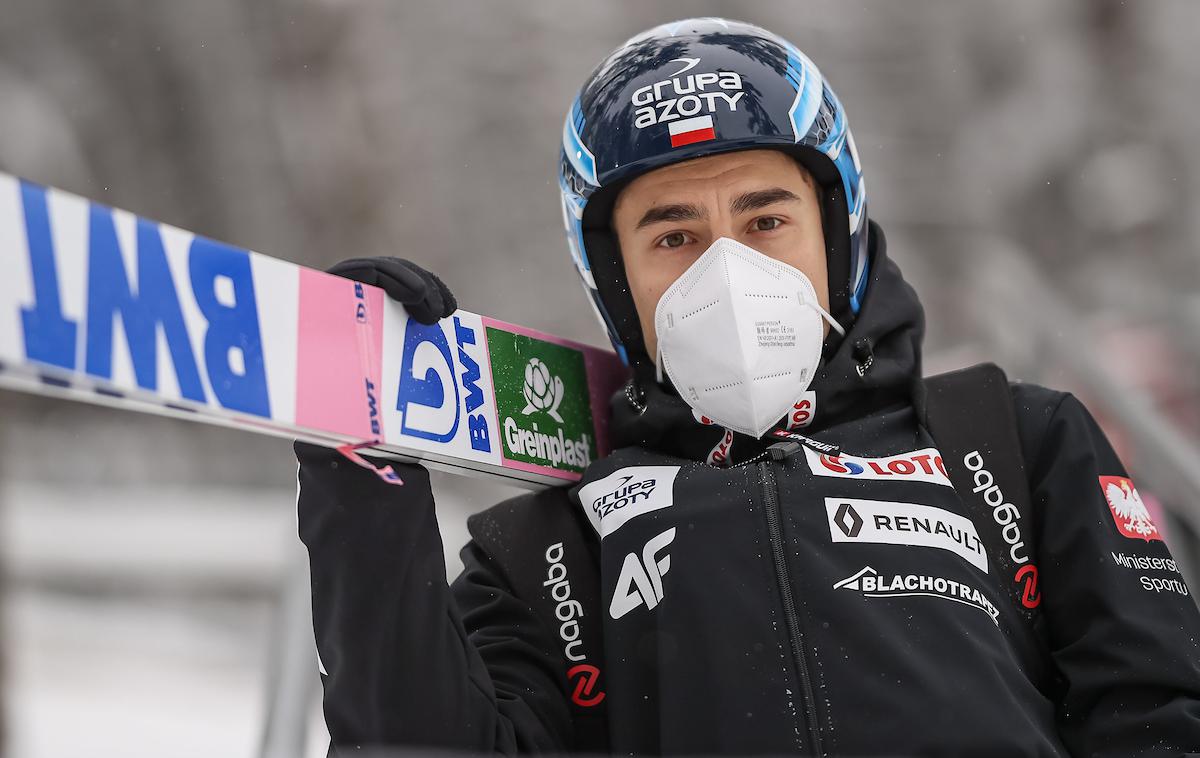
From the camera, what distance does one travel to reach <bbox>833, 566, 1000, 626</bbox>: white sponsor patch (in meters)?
2.18

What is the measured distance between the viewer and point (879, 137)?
18.6m

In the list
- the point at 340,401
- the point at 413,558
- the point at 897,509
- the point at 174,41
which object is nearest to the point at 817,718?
the point at 897,509

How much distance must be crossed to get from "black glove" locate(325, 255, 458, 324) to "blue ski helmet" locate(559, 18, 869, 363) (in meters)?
0.55

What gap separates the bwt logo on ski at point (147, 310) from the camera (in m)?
1.58

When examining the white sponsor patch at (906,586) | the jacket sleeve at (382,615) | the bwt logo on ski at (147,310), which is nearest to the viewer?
the bwt logo on ski at (147,310)


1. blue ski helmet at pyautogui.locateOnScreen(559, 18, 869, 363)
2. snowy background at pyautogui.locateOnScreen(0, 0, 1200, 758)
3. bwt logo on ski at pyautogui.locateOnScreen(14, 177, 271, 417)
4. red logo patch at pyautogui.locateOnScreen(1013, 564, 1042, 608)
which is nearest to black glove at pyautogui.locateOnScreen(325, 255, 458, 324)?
bwt logo on ski at pyautogui.locateOnScreen(14, 177, 271, 417)

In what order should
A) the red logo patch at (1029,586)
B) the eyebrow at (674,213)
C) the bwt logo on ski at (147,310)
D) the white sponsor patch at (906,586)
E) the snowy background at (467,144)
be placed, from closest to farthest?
the bwt logo on ski at (147,310) → the white sponsor patch at (906,586) → the red logo patch at (1029,586) → the eyebrow at (674,213) → the snowy background at (467,144)

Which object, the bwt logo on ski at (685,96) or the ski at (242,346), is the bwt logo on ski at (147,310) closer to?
the ski at (242,346)

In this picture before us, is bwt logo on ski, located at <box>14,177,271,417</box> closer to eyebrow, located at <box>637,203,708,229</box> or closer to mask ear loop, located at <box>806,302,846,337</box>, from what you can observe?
eyebrow, located at <box>637,203,708,229</box>

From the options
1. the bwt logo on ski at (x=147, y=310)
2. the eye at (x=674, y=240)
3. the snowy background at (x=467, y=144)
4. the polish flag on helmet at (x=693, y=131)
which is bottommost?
the bwt logo on ski at (x=147, y=310)

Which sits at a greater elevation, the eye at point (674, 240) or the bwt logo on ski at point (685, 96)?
the bwt logo on ski at point (685, 96)

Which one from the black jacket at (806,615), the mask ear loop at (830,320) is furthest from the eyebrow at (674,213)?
the black jacket at (806,615)

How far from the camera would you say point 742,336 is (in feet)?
7.58

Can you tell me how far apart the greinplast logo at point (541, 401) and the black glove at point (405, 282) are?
29cm
